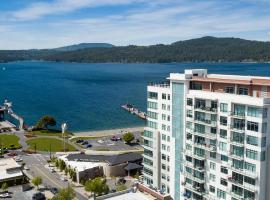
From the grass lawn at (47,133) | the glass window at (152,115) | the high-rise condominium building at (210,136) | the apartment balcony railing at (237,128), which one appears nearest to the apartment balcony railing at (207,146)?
the high-rise condominium building at (210,136)

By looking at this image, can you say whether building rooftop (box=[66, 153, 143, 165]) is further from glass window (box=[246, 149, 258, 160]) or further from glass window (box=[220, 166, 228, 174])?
glass window (box=[246, 149, 258, 160])

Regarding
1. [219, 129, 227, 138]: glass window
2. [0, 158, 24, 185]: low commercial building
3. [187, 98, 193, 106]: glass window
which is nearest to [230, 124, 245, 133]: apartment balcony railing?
[219, 129, 227, 138]: glass window

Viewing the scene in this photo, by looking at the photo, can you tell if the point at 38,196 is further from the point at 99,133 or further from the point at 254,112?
the point at 99,133

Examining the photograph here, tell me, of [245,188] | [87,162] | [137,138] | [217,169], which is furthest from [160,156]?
[137,138]

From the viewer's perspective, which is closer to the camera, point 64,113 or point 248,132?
point 248,132

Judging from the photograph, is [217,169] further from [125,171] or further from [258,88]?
[125,171]

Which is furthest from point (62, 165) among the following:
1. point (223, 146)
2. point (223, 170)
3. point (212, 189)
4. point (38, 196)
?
point (223, 146)
